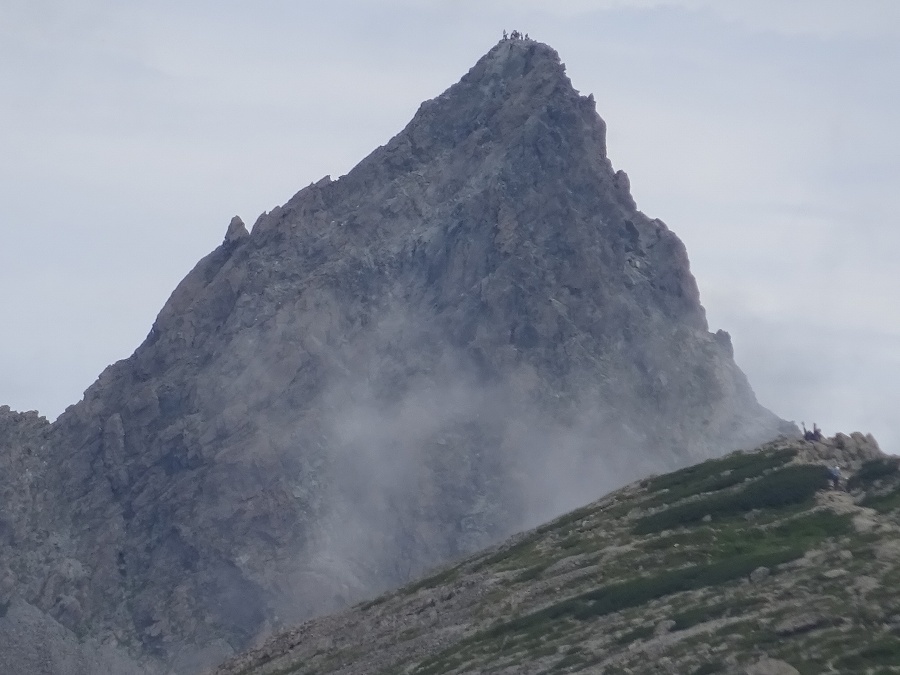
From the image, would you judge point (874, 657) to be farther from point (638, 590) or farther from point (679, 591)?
point (638, 590)

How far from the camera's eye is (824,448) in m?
97.6

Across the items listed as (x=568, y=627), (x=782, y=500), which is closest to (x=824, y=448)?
(x=782, y=500)

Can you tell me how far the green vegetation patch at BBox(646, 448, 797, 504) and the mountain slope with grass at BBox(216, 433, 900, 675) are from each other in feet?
0.80

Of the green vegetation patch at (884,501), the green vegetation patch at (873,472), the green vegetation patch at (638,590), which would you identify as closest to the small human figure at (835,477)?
the green vegetation patch at (873,472)

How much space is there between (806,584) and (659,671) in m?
10.0

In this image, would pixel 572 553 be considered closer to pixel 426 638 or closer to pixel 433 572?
pixel 426 638

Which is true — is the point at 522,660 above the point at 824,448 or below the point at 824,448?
below

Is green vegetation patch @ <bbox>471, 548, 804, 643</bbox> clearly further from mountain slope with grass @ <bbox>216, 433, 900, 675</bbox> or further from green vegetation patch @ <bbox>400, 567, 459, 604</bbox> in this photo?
green vegetation patch @ <bbox>400, 567, 459, 604</bbox>

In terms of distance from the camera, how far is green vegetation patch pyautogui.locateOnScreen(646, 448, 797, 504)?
96.7 metres

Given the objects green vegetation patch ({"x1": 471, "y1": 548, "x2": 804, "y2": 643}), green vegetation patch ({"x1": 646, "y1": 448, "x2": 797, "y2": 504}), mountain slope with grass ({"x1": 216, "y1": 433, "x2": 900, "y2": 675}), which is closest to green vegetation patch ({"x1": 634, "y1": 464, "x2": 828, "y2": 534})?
mountain slope with grass ({"x1": 216, "y1": 433, "x2": 900, "y2": 675})

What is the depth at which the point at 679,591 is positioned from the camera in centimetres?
7419

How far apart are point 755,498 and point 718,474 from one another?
Result: 1313cm

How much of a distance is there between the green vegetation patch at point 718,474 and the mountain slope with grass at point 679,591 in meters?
0.24

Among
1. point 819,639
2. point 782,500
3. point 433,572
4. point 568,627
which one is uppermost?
point 433,572
